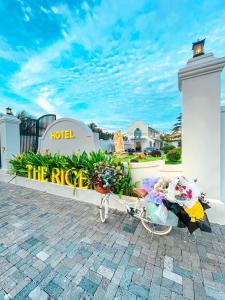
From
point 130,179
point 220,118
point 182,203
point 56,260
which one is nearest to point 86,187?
point 130,179

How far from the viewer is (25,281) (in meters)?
1.61

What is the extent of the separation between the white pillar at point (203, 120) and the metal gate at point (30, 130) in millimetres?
6663

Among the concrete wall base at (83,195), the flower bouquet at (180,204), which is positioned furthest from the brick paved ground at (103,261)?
the flower bouquet at (180,204)

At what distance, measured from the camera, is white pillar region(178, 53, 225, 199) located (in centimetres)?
270

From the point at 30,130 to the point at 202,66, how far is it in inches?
300

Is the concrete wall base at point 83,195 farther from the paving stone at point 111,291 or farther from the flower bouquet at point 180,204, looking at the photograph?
the paving stone at point 111,291

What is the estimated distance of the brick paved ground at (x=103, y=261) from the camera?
1.52 meters

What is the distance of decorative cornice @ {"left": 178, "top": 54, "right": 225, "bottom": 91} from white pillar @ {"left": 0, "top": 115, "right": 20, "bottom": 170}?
7112 mm

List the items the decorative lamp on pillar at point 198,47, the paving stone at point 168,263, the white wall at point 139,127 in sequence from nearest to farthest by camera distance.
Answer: the paving stone at point 168,263 → the decorative lamp on pillar at point 198,47 → the white wall at point 139,127

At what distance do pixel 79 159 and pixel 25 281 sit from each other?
286 centimetres

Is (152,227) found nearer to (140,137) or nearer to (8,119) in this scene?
(8,119)

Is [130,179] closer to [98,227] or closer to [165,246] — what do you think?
[98,227]

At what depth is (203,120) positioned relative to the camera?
110 inches

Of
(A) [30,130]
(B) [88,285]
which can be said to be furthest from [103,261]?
(A) [30,130]
